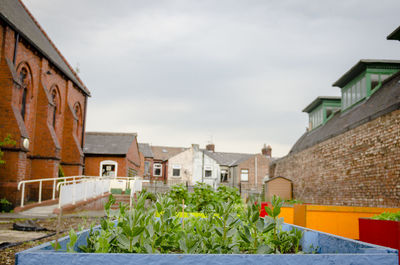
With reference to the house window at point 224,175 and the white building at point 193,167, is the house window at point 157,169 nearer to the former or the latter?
the white building at point 193,167

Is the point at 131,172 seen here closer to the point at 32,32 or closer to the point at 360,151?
the point at 32,32

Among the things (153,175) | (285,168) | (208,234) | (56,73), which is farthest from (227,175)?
(208,234)

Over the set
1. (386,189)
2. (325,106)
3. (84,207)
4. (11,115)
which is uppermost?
(325,106)

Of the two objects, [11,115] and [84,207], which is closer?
[11,115]

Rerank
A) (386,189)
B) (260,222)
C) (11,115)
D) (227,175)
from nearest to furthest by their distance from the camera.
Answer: (260,222) < (386,189) < (11,115) < (227,175)

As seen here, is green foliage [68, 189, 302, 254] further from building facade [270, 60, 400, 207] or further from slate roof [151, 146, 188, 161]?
slate roof [151, 146, 188, 161]

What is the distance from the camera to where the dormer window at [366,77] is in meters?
16.3

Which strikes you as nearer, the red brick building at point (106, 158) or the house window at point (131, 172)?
the red brick building at point (106, 158)

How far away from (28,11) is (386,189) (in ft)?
77.9

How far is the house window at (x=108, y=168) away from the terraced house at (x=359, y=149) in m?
14.3

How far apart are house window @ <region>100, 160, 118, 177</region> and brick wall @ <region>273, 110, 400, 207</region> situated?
1603 centimetres

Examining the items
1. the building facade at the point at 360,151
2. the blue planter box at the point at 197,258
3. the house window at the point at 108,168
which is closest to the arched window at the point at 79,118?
the house window at the point at 108,168

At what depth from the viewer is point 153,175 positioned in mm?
53656

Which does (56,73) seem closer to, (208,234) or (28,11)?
(28,11)
